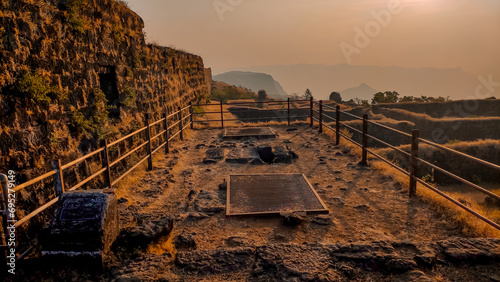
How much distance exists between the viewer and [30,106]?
4047mm

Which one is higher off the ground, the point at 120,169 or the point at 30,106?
the point at 30,106

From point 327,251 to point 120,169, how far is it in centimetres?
473

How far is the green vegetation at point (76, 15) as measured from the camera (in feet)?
16.4

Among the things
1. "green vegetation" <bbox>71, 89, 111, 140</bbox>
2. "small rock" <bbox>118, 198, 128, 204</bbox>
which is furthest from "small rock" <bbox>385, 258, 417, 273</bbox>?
"green vegetation" <bbox>71, 89, 111, 140</bbox>

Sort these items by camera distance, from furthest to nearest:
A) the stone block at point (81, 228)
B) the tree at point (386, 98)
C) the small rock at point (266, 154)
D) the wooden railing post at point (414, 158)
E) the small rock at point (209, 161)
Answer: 1. the tree at point (386, 98)
2. the small rock at point (266, 154)
3. the small rock at point (209, 161)
4. the wooden railing post at point (414, 158)
5. the stone block at point (81, 228)

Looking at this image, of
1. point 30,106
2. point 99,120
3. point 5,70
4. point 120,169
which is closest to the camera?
point 5,70

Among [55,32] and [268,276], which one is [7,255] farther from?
[55,32]

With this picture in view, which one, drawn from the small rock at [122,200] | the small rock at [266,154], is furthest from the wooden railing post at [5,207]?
the small rock at [266,154]

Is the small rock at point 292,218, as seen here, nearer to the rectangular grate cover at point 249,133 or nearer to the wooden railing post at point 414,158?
the wooden railing post at point 414,158

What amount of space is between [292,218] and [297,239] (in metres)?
0.41

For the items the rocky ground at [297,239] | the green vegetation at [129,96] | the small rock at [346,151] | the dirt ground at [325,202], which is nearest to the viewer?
the rocky ground at [297,239]

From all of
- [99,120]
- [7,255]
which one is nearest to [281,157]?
[99,120]

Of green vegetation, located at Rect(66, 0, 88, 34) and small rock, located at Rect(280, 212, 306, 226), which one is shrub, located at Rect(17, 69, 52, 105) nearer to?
green vegetation, located at Rect(66, 0, 88, 34)

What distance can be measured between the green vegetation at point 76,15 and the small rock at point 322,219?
4.66m
